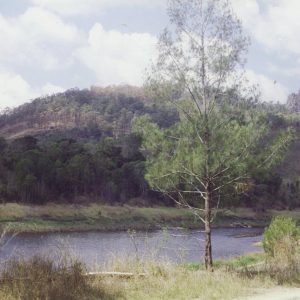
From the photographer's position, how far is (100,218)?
75438mm

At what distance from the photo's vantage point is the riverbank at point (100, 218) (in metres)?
67.2

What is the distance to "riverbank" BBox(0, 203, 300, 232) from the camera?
6718 cm

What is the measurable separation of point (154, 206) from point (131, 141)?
16.8 metres

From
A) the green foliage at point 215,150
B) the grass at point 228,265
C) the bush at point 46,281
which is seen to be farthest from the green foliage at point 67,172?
the bush at point 46,281

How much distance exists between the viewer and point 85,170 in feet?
271

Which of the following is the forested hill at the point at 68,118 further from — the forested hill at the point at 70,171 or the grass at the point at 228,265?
the grass at the point at 228,265

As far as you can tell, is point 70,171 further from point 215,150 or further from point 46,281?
point 46,281

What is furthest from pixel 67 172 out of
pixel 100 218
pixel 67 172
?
pixel 100 218

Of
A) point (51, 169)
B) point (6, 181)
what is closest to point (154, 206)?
point (51, 169)

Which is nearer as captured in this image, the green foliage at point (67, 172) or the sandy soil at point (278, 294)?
the sandy soil at point (278, 294)

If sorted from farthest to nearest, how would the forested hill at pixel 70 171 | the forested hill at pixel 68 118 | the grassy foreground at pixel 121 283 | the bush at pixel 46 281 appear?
the forested hill at pixel 68 118
the forested hill at pixel 70 171
the grassy foreground at pixel 121 283
the bush at pixel 46 281

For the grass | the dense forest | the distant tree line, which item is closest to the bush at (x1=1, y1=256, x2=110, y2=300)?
the grass

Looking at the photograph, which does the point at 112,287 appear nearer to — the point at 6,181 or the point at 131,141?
the point at 6,181

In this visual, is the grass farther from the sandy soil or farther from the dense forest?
the dense forest
